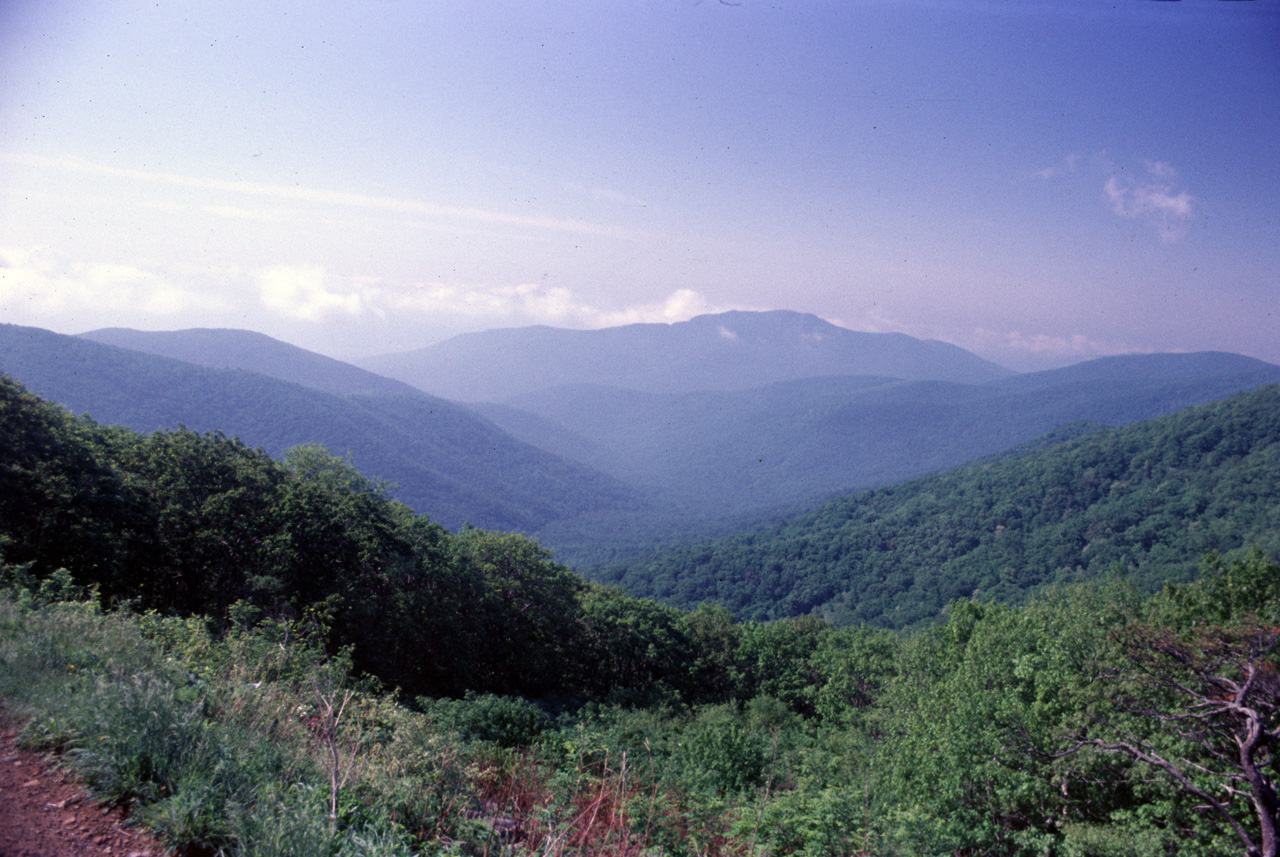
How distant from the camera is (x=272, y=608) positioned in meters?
16.6

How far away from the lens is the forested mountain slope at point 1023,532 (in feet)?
262

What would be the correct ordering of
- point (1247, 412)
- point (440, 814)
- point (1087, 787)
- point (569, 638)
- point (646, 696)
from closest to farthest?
1. point (440, 814)
2. point (1087, 787)
3. point (646, 696)
4. point (569, 638)
5. point (1247, 412)

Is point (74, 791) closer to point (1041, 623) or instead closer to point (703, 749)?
point (703, 749)

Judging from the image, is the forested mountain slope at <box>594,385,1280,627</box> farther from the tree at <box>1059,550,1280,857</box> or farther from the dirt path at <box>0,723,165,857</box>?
the dirt path at <box>0,723,165,857</box>

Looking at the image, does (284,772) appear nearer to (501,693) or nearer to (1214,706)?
(1214,706)

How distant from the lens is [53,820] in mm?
3846

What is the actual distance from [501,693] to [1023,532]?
10424 centimetres

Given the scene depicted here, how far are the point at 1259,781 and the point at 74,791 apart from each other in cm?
1283

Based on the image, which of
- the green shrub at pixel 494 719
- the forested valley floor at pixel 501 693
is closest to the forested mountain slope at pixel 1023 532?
the forested valley floor at pixel 501 693

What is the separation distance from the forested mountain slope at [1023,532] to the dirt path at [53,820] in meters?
85.7

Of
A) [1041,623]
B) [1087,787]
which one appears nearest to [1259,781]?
[1087,787]

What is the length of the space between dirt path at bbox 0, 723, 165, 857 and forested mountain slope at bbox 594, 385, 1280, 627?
85.7 metres

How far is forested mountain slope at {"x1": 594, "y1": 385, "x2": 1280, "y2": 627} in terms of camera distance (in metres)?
80.0

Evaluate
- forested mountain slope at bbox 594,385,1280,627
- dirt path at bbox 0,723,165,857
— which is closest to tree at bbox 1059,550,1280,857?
dirt path at bbox 0,723,165,857
